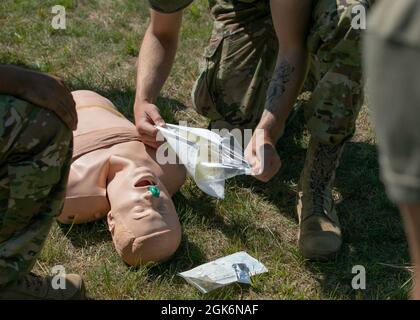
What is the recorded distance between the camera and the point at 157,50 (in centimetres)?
298

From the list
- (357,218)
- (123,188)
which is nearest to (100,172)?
(123,188)

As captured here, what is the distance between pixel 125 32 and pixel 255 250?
1.92 metres

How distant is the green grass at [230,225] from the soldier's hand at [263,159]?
0.39 metres

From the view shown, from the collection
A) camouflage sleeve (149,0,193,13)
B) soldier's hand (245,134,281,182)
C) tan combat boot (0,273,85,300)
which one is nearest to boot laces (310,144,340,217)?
soldier's hand (245,134,281,182)

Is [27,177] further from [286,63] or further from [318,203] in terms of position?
[318,203]

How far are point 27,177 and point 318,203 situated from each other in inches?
45.5

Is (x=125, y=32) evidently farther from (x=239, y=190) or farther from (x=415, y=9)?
(x=415, y=9)

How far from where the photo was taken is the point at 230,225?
2.82m

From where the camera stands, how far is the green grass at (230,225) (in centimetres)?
250

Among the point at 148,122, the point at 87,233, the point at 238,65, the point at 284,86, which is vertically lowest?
the point at 87,233

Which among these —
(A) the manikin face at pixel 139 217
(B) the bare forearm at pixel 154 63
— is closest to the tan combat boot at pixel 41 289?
(A) the manikin face at pixel 139 217
